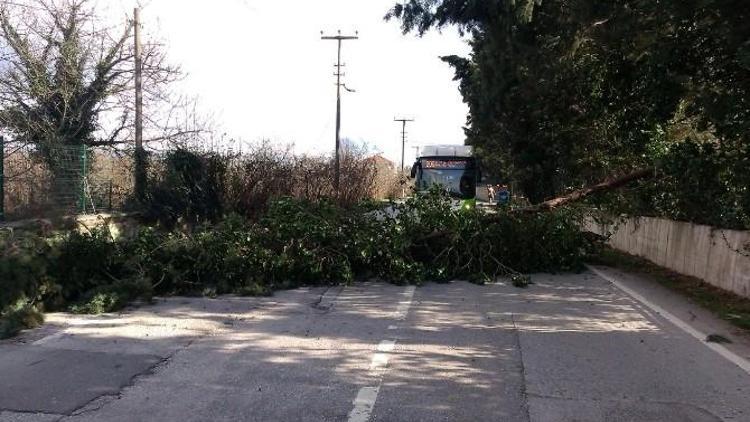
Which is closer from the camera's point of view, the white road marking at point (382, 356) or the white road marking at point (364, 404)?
the white road marking at point (364, 404)

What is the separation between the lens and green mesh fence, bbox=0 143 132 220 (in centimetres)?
1315

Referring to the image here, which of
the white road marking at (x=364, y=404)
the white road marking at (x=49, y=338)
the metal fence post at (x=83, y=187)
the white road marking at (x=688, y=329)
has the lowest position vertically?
the white road marking at (x=49, y=338)

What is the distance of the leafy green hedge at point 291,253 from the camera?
30.6ft

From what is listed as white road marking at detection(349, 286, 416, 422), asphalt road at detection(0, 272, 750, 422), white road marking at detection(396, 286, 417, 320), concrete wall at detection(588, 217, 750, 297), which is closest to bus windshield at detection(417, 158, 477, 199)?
concrete wall at detection(588, 217, 750, 297)

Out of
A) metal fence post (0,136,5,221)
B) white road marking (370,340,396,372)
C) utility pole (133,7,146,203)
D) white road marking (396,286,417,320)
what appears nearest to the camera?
white road marking (370,340,396,372)

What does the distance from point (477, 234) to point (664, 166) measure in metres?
3.76

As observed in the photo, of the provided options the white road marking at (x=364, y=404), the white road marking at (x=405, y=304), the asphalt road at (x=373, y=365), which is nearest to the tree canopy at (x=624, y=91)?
the asphalt road at (x=373, y=365)

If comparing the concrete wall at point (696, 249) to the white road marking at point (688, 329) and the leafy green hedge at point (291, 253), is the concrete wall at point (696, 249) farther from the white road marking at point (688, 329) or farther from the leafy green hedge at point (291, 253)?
the leafy green hedge at point (291, 253)

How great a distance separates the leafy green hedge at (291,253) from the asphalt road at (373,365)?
0.75 metres

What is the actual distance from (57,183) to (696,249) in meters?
13.6

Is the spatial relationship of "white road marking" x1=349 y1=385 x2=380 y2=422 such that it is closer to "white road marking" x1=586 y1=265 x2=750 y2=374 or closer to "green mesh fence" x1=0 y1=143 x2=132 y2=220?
"white road marking" x1=586 y1=265 x2=750 y2=374

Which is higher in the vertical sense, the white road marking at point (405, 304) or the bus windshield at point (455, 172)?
the bus windshield at point (455, 172)

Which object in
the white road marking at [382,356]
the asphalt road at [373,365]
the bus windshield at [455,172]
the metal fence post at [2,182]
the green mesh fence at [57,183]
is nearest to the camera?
the asphalt road at [373,365]

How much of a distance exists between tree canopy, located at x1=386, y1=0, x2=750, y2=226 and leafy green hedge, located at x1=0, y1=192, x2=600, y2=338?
116 inches
